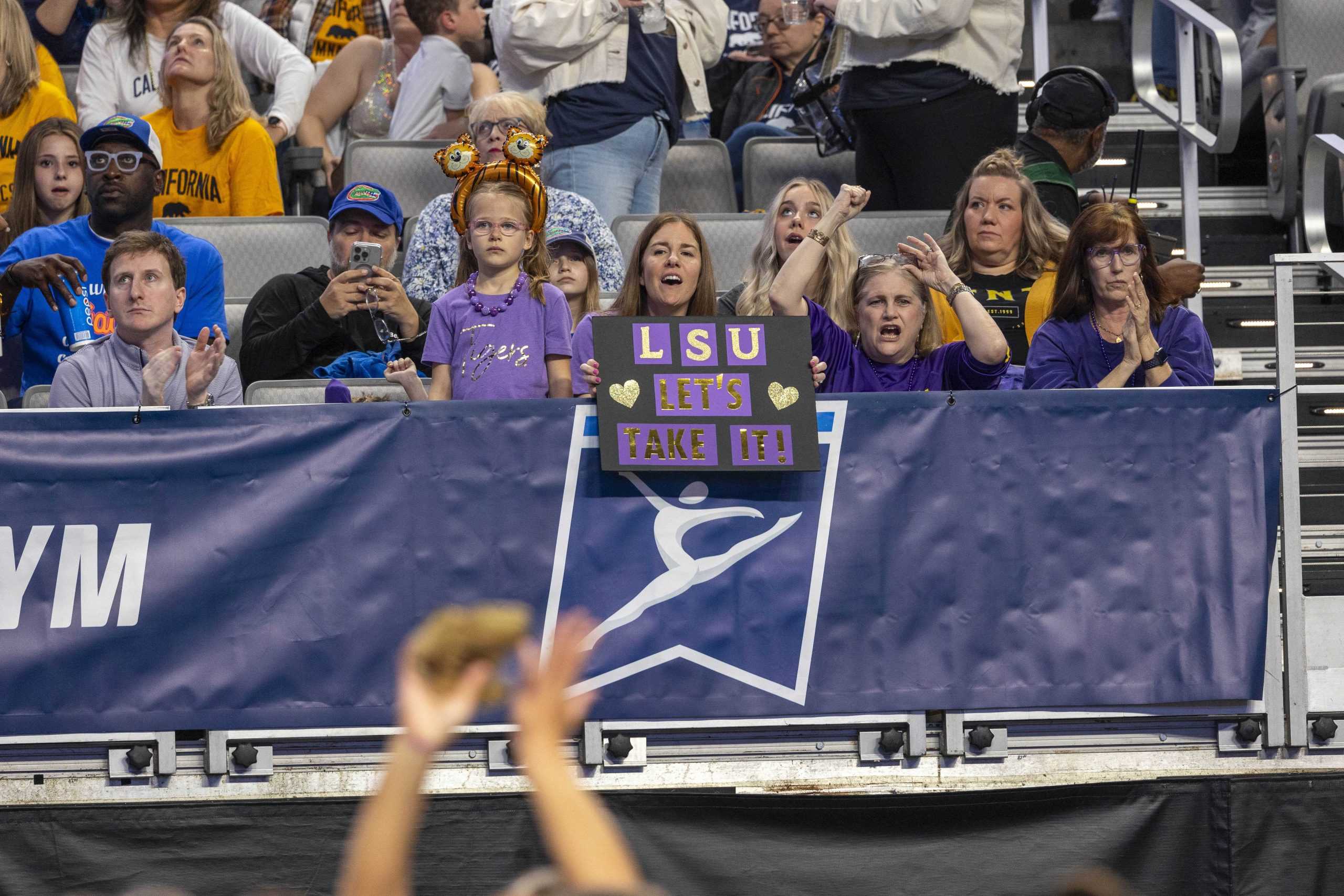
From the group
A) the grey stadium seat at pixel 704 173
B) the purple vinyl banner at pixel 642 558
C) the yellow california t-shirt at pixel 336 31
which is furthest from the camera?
the yellow california t-shirt at pixel 336 31

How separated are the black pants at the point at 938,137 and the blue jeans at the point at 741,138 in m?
1.20

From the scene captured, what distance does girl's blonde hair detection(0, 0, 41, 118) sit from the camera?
292 inches

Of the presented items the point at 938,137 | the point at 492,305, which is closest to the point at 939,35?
the point at 938,137

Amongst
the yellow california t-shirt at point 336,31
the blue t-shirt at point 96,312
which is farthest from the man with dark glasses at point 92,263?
the yellow california t-shirt at point 336,31

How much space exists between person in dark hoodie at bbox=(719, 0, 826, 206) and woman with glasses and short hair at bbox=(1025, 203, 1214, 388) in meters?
2.92

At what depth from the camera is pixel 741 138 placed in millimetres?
8531

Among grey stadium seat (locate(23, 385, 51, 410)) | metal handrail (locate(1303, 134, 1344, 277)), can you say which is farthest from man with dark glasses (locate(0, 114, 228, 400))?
metal handrail (locate(1303, 134, 1344, 277))

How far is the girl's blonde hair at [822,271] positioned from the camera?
5828 mm

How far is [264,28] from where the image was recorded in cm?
838

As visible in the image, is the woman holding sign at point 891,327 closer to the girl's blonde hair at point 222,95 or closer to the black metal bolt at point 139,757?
the black metal bolt at point 139,757

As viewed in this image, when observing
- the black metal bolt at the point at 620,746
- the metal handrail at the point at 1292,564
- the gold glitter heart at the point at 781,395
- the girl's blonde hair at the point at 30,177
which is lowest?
the black metal bolt at the point at 620,746

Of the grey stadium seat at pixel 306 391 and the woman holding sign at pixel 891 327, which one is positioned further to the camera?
the grey stadium seat at pixel 306 391

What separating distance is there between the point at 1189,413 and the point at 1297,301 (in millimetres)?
2458

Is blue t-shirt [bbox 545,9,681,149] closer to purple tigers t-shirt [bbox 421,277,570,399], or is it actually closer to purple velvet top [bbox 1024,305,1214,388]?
purple tigers t-shirt [bbox 421,277,570,399]
